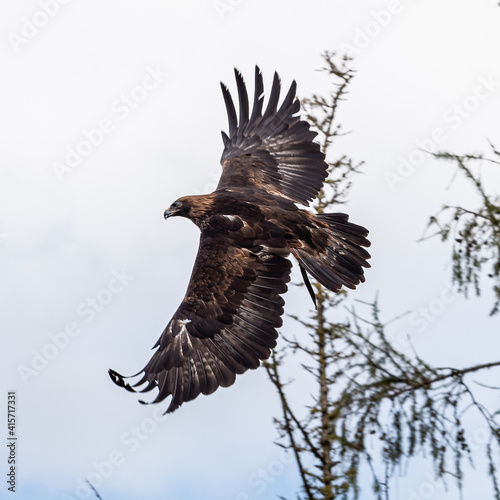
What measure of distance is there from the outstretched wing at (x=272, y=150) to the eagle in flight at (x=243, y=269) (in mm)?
26

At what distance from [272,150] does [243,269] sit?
9.92 feet

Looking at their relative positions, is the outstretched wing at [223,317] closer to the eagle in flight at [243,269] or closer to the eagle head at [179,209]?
the eagle in flight at [243,269]

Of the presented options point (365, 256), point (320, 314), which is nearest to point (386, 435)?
point (320, 314)

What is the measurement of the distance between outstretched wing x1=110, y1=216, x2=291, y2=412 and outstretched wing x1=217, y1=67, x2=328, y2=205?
1888mm

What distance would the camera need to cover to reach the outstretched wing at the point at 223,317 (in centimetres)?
750

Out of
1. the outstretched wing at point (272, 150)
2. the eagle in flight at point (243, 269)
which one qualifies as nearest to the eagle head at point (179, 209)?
the eagle in flight at point (243, 269)

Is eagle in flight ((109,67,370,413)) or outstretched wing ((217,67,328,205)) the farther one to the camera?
outstretched wing ((217,67,328,205))

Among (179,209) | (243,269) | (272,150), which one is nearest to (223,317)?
(243,269)

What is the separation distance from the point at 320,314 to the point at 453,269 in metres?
2.38

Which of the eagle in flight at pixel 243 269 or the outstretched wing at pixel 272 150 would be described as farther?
the outstretched wing at pixel 272 150

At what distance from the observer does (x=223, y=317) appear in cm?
786

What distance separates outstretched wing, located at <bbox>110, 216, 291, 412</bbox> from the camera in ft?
24.6

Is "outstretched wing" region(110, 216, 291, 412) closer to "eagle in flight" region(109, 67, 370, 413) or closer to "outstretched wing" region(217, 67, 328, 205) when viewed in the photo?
"eagle in flight" region(109, 67, 370, 413)

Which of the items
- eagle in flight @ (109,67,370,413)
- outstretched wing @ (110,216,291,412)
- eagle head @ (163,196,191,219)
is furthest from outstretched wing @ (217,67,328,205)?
outstretched wing @ (110,216,291,412)
